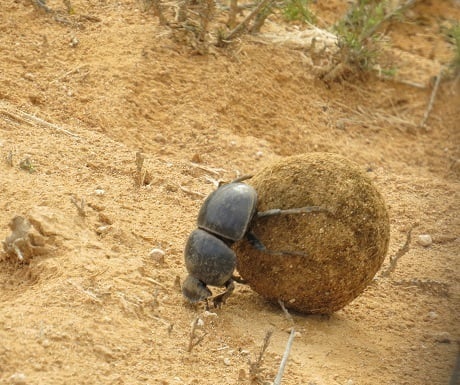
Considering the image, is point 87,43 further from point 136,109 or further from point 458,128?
point 458,128

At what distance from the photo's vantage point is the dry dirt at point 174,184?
141 inches

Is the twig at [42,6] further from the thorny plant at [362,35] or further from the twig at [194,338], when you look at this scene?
the twig at [194,338]

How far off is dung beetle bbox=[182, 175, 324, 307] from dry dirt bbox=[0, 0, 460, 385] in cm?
15

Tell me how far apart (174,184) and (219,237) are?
1553 millimetres

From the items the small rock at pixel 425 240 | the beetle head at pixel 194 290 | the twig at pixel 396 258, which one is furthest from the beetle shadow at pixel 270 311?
the small rock at pixel 425 240

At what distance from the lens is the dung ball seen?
4.08 meters

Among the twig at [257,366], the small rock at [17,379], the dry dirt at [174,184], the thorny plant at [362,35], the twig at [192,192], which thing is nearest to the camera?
the small rock at [17,379]

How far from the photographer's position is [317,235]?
13.4ft

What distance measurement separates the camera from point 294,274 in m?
4.14

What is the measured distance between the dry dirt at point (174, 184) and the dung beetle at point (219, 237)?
0.49 feet

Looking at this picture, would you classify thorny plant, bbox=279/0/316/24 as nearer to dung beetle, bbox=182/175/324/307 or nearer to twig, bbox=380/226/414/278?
twig, bbox=380/226/414/278

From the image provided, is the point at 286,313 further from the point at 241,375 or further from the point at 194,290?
the point at 241,375

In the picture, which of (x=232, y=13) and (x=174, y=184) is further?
(x=232, y=13)

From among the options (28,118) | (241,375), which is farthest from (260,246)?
(28,118)
